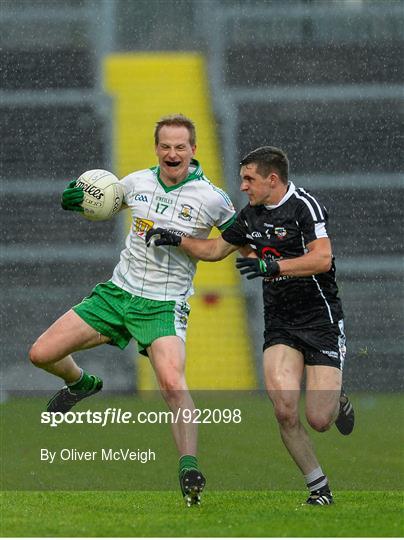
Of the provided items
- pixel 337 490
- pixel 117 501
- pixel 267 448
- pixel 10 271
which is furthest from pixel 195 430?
pixel 10 271

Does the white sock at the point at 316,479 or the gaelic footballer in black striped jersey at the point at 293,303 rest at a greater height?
the gaelic footballer in black striped jersey at the point at 293,303

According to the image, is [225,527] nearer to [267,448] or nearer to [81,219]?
[267,448]

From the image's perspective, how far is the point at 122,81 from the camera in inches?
428

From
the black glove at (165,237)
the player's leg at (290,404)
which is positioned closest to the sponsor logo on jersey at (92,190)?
the black glove at (165,237)

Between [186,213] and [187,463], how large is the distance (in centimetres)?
117

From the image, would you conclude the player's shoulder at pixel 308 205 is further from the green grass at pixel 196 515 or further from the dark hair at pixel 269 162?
the green grass at pixel 196 515

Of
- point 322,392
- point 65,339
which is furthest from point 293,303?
point 65,339

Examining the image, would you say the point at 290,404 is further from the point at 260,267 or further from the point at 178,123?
the point at 178,123

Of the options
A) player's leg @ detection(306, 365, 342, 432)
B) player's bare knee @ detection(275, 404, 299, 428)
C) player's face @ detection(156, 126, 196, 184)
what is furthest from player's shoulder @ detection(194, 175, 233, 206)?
player's bare knee @ detection(275, 404, 299, 428)

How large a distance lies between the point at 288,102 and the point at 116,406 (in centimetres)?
302

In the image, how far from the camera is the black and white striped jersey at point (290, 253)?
557cm

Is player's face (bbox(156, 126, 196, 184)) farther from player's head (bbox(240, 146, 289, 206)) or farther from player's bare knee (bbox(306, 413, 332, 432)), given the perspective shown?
player's bare knee (bbox(306, 413, 332, 432))

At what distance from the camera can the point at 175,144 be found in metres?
5.69

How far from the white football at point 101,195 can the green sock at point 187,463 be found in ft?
4.10
